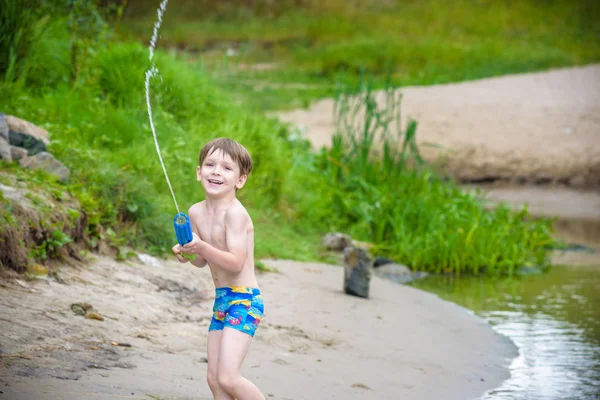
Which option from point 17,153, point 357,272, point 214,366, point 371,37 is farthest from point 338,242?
point 371,37

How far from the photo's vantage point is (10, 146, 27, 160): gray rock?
19.9ft

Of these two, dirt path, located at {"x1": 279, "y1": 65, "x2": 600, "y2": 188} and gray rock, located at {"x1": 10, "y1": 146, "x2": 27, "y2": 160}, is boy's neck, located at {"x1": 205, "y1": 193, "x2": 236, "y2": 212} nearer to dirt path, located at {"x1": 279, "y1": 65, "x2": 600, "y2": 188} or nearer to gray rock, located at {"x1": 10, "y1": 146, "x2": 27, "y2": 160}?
gray rock, located at {"x1": 10, "y1": 146, "x2": 27, "y2": 160}

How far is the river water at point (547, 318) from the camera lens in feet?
16.7

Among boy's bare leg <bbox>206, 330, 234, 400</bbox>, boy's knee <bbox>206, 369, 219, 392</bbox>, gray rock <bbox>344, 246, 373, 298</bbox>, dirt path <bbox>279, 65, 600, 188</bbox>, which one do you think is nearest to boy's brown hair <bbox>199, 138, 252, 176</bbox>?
boy's bare leg <bbox>206, 330, 234, 400</bbox>

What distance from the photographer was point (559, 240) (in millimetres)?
Result: 9664

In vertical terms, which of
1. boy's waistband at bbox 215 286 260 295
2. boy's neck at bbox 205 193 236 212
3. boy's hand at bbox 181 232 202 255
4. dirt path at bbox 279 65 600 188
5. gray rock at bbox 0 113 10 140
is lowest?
boy's waistband at bbox 215 286 260 295

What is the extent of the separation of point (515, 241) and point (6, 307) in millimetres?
5840

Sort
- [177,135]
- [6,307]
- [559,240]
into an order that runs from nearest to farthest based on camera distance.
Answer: [6,307], [177,135], [559,240]

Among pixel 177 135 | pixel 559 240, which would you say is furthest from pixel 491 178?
pixel 177 135

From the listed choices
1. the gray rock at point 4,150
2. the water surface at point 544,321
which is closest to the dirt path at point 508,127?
the water surface at point 544,321

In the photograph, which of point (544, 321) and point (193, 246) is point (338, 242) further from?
point (193, 246)

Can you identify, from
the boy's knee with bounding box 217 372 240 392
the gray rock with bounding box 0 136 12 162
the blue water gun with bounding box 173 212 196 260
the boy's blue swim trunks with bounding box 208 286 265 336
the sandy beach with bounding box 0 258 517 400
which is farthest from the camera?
the gray rock with bounding box 0 136 12 162

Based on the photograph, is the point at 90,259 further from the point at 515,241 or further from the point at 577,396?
the point at 515,241

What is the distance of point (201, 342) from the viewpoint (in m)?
4.86
